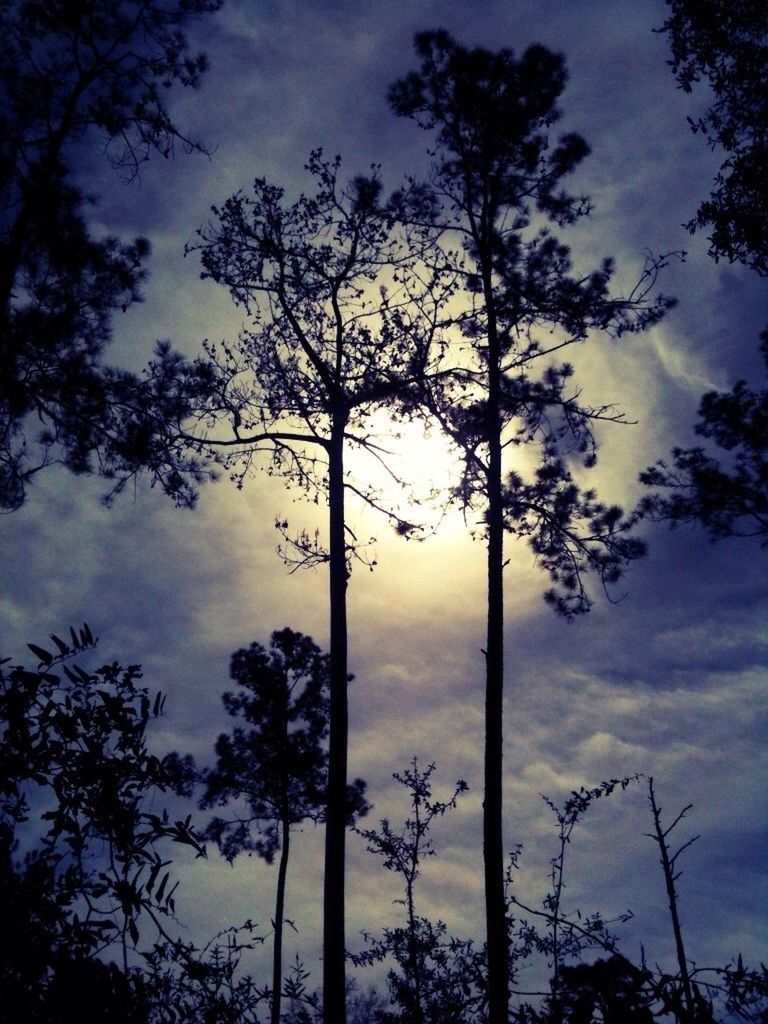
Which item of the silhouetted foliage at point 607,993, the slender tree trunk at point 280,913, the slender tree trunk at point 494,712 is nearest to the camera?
the silhouetted foliage at point 607,993

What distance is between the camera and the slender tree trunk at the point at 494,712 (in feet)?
26.5

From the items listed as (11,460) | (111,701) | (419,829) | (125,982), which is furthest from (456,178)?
(419,829)

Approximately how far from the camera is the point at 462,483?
11938mm

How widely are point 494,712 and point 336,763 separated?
244cm

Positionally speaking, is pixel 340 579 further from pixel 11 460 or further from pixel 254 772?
pixel 254 772

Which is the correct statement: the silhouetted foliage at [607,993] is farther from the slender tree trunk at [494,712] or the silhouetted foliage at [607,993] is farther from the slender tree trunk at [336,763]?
the slender tree trunk at [336,763]

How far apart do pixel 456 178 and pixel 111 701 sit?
12625 millimetres

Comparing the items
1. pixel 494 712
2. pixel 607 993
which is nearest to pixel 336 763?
pixel 494 712

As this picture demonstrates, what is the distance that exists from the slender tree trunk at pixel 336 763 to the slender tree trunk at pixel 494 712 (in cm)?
193

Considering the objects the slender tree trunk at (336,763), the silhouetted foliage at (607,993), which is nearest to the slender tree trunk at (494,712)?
the slender tree trunk at (336,763)

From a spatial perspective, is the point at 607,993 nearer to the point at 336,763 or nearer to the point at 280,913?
the point at 336,763

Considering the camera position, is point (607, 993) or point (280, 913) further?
point (280, 913)

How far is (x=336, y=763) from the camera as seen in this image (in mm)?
9398

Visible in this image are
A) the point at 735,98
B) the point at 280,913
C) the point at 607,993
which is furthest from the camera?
the point at 280,913
